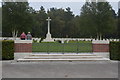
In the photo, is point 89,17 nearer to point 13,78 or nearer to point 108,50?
point 108,50

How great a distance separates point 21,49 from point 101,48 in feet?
16.9

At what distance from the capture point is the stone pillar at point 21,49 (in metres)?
12.7

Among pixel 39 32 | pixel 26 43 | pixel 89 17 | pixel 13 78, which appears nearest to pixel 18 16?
pixel 39 32

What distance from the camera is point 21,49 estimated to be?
12.8 metres

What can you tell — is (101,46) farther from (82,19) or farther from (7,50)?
(82,19)

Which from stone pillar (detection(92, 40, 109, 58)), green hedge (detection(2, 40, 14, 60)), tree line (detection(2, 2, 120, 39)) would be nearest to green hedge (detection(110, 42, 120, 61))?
stone pillar (detection(92, 40, 109, 58))

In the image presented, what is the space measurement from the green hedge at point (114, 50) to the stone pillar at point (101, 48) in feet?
1.01

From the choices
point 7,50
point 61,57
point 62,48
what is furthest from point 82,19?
point 7,50

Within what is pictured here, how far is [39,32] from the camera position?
53.4 m

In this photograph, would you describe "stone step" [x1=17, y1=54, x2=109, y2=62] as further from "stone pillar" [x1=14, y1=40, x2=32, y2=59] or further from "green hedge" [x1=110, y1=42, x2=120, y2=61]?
"green hedge" [x1=110, y1=42, x2=120, y2=61]

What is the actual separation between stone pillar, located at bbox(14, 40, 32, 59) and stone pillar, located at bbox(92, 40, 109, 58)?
430 centimetres

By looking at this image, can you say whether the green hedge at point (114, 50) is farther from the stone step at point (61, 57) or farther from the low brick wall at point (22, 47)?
the low brick wall at point (22, 47)

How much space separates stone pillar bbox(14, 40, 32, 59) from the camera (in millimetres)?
12709

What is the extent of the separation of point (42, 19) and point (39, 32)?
17.5ft
